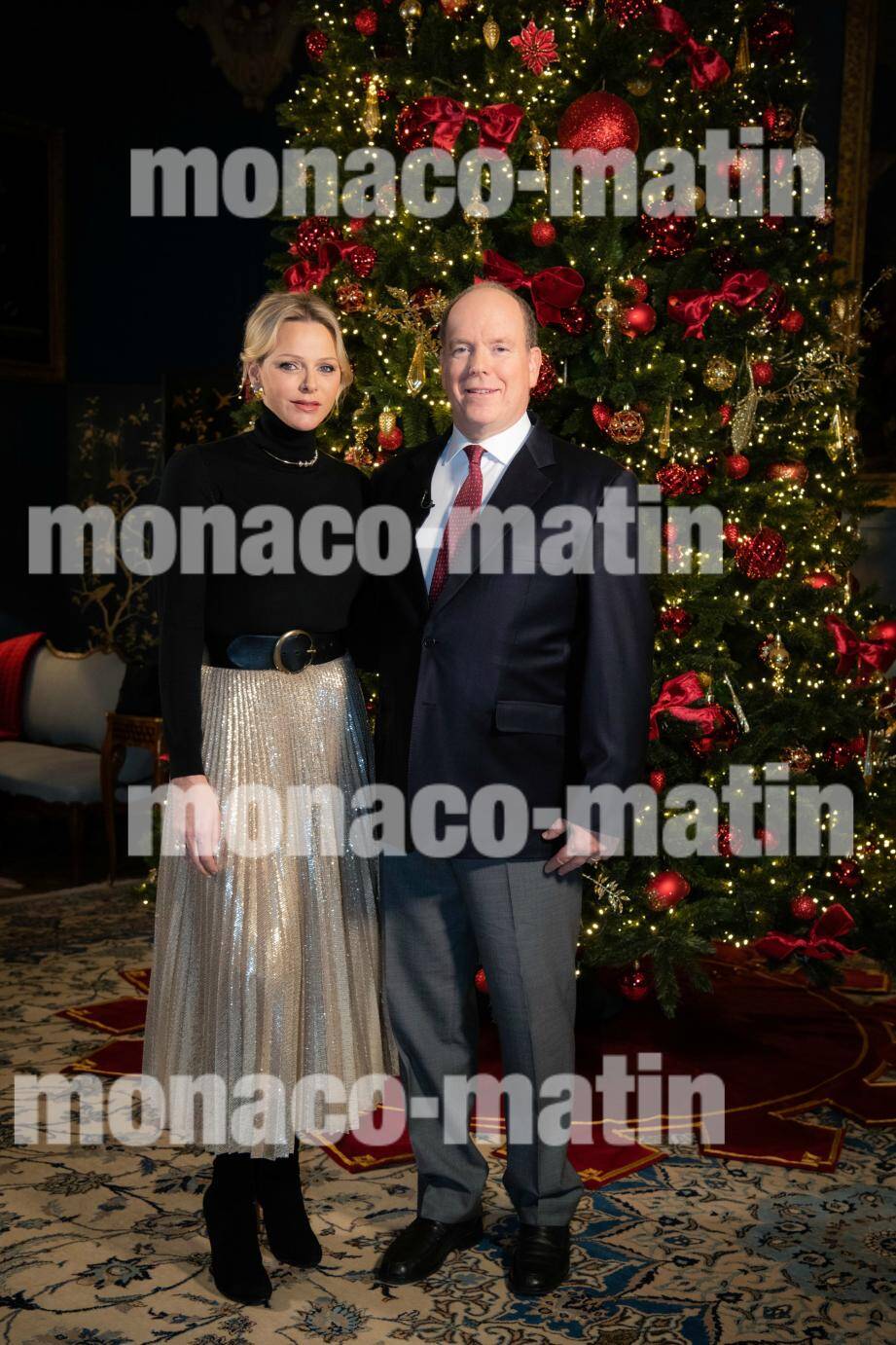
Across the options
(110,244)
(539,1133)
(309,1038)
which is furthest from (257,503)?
(110,244)

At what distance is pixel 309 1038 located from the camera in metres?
2.37

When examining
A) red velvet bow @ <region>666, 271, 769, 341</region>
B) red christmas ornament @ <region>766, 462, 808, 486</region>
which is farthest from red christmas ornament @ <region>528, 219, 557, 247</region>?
red christmas ornament @ <region>766, 462, 808, 486</region>

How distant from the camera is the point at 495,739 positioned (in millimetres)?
2318

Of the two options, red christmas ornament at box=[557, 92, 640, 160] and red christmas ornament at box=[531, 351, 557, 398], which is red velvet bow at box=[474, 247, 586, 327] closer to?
red christmas ornament at box=[531, 351, 557, 398]

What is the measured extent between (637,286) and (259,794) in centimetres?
160

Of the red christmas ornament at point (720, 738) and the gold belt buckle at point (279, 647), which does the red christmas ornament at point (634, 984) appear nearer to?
the red christmas ornament at point (720, 738)

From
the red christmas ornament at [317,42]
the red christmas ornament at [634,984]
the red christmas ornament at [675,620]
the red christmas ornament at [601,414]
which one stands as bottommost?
the red christmas ornament at [634,984]

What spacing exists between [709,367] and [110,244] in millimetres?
5085

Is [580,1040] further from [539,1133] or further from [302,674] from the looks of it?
[302,674]

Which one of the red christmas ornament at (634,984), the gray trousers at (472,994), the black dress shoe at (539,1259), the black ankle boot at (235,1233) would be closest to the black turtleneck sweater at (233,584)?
the gray trousers at (472,994)

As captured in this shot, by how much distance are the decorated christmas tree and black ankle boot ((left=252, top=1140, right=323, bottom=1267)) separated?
3.16 feet

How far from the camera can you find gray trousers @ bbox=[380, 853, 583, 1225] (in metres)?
2.36

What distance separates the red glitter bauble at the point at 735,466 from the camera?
323 cm

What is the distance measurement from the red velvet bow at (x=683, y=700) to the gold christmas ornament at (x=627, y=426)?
0.56 meters
